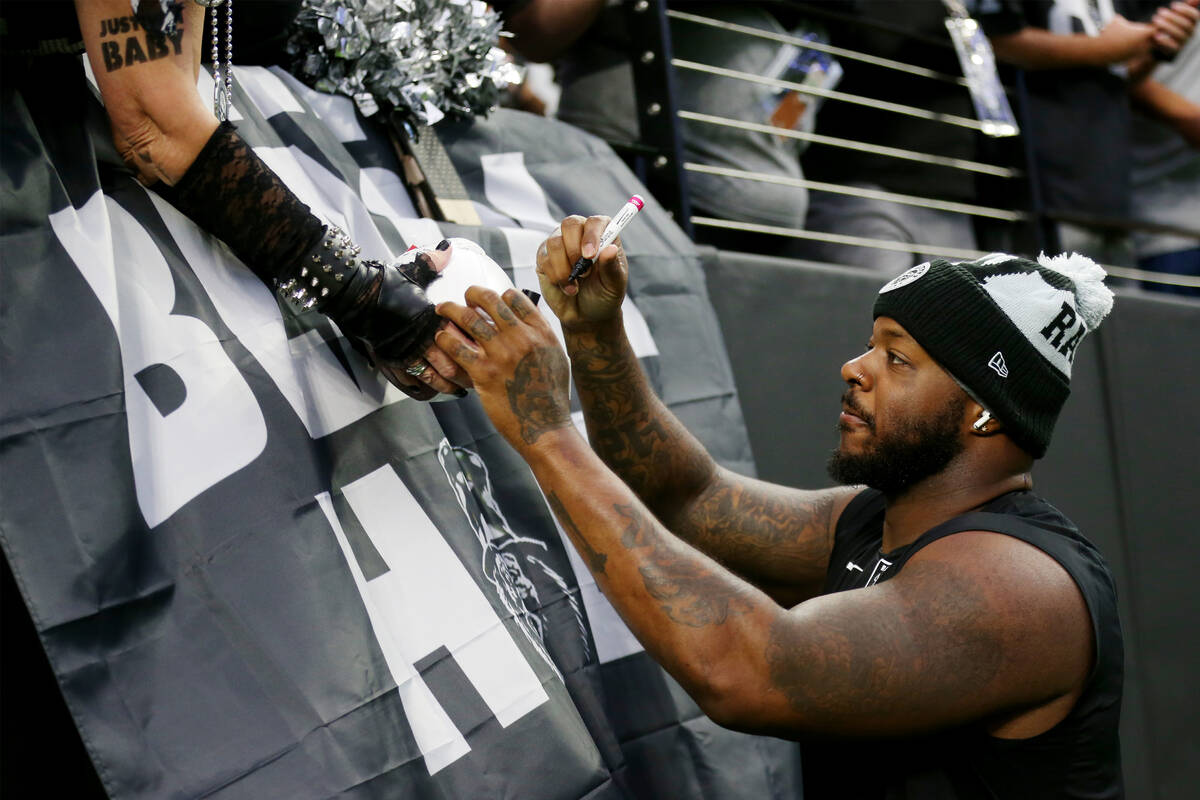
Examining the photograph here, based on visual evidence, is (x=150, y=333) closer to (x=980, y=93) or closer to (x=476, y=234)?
(x=476, y=234)

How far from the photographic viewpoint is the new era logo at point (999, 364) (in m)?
2.13

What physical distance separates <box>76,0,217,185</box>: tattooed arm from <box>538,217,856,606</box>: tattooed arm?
1.96ft

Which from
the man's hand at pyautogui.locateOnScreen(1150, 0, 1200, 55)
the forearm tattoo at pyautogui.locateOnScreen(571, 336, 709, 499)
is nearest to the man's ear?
the forearm tattoo at pyautogui.locateOnScreen(571, 336, 709, 499)

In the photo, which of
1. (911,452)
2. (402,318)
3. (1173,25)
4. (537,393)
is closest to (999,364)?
(911,452)

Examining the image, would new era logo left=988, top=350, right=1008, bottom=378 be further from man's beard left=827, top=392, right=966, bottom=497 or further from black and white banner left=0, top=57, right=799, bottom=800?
black and white banner left=0, top=57, right=799, bottom=800

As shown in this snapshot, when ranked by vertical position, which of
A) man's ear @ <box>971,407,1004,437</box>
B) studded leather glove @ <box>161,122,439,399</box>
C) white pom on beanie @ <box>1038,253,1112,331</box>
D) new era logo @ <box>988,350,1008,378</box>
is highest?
studded leather glove @ <box>161,122,439,399</box>

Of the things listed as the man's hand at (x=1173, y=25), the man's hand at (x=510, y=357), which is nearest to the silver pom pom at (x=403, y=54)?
the man's hand at (x=510, y=357)

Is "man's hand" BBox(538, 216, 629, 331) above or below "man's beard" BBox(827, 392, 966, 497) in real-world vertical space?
above

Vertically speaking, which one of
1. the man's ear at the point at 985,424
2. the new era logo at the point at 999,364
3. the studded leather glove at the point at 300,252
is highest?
the studded leather glove at the point at 300,252

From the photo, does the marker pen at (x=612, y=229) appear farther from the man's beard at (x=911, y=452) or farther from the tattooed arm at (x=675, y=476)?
the man's beard at (x=911, y=452)

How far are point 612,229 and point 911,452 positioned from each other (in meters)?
0.67

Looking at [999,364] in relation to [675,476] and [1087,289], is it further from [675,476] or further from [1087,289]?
[675,476]

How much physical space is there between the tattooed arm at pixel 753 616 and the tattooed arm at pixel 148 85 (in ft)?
1.61

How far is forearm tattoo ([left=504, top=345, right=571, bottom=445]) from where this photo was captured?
183 cm
